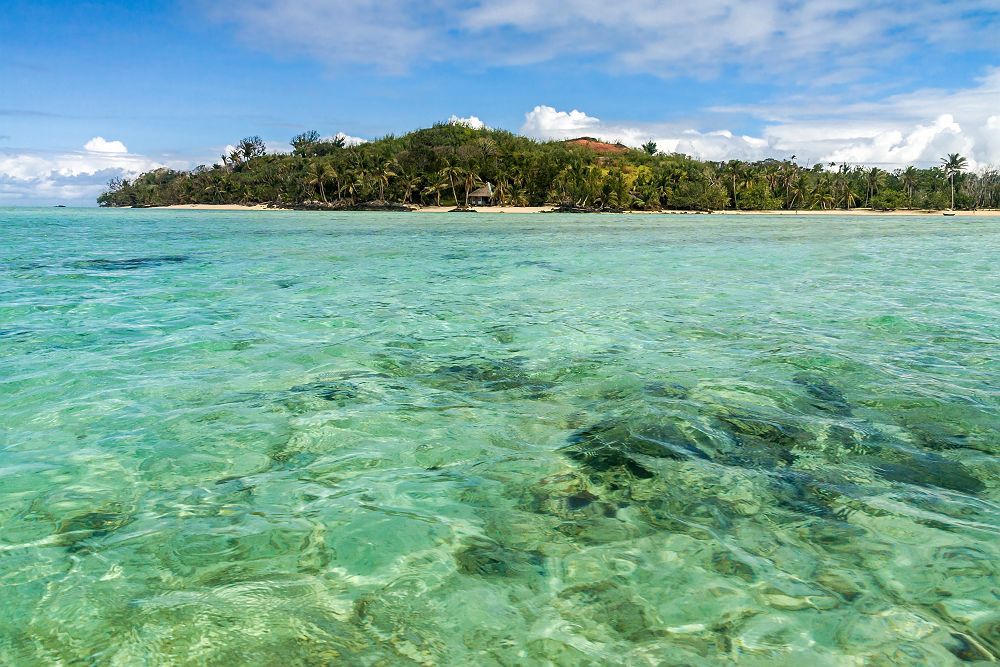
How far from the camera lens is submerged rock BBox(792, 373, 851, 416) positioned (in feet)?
18.4


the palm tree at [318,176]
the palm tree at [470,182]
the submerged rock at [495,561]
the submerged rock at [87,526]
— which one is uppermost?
the palm tree at [318,176]

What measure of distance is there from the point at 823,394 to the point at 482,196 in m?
92.1

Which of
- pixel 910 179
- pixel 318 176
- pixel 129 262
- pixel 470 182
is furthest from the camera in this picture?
pixel 910 179

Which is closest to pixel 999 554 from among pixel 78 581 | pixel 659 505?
pixel 659 505

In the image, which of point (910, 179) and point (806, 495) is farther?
point (910, 179)

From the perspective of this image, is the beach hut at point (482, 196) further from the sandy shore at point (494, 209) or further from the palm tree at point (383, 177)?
the palm tree at point (383, 177)

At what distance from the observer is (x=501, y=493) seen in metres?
4.10

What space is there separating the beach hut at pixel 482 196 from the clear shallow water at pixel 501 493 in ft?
290

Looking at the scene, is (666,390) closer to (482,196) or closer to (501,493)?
(501,493)

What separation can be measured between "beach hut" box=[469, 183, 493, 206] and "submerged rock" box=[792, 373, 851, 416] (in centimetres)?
9143

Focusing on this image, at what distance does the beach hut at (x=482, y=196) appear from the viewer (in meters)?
95.2

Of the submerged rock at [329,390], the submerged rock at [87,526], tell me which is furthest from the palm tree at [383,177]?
the submerged rock at [87,526]

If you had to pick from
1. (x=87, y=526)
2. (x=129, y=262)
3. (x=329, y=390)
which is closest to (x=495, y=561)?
(x=87, y=526)

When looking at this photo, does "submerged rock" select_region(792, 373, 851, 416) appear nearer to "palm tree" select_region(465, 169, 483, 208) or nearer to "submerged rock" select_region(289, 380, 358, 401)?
"submerged rock" select_region(289, 380, 358, 401)
